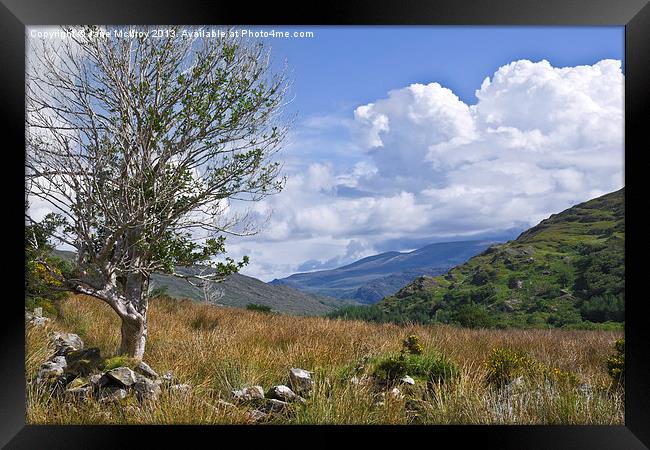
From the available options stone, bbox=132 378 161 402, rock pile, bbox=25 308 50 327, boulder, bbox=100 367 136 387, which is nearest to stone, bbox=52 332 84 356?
rock pile, bbox=25 308 50 327

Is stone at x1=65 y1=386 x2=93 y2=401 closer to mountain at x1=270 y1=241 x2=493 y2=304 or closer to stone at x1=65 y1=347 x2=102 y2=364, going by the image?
stone at x1=65 y1=347 x2=102 y2=364

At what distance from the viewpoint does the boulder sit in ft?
16.7

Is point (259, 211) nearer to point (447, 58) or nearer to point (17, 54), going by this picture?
point (17, 54)

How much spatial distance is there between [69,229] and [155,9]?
7.67 ft

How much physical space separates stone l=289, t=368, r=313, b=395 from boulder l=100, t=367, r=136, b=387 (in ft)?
4.80

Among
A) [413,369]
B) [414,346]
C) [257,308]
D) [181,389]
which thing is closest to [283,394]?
[181,389]

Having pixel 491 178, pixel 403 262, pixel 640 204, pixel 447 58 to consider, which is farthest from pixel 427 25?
pixel 403 262

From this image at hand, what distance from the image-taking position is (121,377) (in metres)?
5.11

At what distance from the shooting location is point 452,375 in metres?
5.51

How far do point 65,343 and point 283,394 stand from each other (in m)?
3.21

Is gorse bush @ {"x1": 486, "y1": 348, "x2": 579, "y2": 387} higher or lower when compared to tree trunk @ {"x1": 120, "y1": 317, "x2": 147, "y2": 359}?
lower

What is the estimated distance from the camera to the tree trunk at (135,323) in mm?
5641

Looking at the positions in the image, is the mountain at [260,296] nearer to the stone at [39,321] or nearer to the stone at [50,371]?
the stone at [39,321]

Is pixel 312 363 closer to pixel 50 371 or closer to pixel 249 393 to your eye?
pixel 249 393
